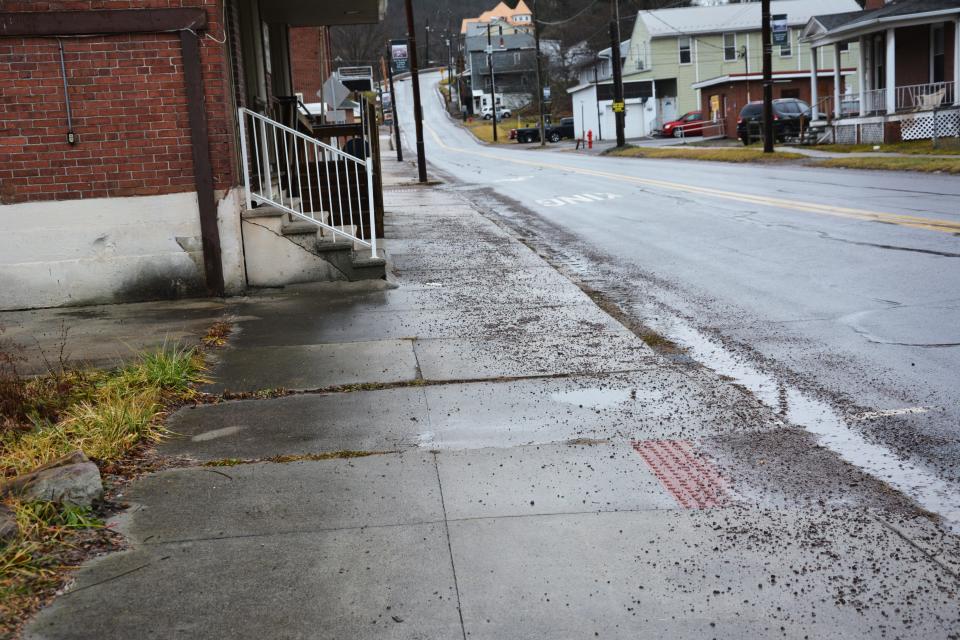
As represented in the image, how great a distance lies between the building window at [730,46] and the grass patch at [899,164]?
141 ft

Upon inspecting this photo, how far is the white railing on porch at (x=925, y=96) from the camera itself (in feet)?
105

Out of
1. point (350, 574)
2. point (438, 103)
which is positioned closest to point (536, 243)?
point (350, 574)

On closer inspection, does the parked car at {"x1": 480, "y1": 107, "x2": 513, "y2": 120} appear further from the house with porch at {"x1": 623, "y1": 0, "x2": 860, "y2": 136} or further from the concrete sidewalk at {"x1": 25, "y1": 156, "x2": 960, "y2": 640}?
the concrete sidewalk at {"x1": 25, "y1": 156, "x2": 960, "y2": 640}

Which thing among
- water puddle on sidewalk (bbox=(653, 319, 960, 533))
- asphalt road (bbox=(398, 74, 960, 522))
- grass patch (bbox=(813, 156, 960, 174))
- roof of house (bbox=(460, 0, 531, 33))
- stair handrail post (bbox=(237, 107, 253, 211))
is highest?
roof of house (bbox=(460, 0, 531, 33))

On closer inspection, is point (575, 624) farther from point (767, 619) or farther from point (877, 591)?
point (877, 591)

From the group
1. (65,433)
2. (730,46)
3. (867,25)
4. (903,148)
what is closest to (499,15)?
(730,46)

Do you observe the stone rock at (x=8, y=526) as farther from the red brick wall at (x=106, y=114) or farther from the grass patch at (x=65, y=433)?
the red brick wall at (x=106, y=114)

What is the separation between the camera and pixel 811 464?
5.04 m

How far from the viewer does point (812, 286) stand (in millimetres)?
9961

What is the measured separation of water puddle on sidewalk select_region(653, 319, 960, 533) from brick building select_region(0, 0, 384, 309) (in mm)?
5228

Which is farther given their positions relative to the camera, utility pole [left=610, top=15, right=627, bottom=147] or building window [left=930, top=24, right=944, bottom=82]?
utility pole [left=610, top=15, right=627, bottom=147]

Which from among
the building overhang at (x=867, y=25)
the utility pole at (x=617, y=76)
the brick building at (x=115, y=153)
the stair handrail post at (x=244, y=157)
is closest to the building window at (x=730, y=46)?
the utility pole at (x=617, y=76)

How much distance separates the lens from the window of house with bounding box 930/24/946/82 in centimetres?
3469

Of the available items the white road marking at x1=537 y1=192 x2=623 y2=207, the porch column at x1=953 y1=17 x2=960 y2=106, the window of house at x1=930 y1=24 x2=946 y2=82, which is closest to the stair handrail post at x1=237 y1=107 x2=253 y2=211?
the white road marking at x1=537 y1=192 x2=623 y2=207
